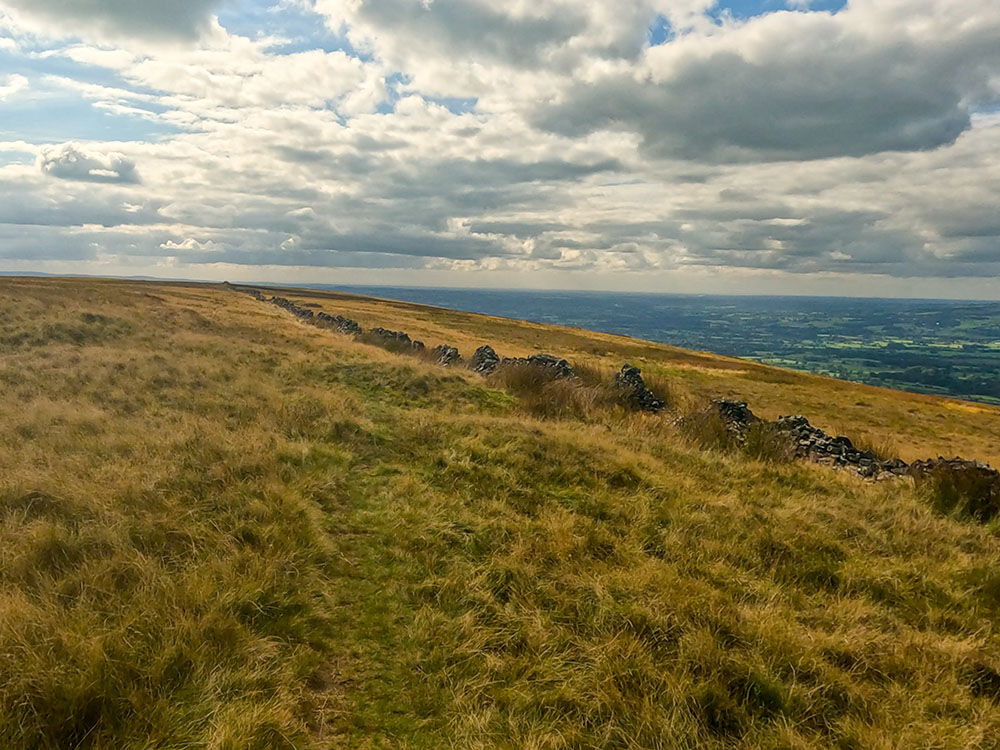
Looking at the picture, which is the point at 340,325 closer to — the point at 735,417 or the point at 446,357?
the point at 446,357

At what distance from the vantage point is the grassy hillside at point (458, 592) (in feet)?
12.0

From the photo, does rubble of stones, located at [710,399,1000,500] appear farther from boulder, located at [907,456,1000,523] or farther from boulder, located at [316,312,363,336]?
boulder, located at [316,312,363,336]

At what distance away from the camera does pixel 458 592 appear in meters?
5.23

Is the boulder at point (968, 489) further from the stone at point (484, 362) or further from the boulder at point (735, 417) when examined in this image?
the stone at point (484, 362)

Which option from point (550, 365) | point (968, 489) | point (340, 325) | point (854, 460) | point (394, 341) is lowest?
point (854, 460)

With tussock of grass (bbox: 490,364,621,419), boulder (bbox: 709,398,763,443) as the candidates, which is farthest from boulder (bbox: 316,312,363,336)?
boulder (bbox: 709,398,763,443)

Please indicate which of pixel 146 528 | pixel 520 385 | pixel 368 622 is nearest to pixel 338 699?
pixel 368 622

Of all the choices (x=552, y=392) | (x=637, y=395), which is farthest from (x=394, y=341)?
(x=637, y=395)

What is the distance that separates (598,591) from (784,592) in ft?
6.73

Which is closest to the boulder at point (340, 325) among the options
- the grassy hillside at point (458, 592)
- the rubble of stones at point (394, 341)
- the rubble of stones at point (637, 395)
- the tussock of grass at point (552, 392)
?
the rubble of stones at point (394, 341)

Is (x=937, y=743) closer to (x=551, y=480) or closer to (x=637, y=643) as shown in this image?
(x=637, y=643)

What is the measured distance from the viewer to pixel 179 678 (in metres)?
3.78

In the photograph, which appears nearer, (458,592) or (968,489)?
(458,592)

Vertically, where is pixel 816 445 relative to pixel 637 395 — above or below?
below
